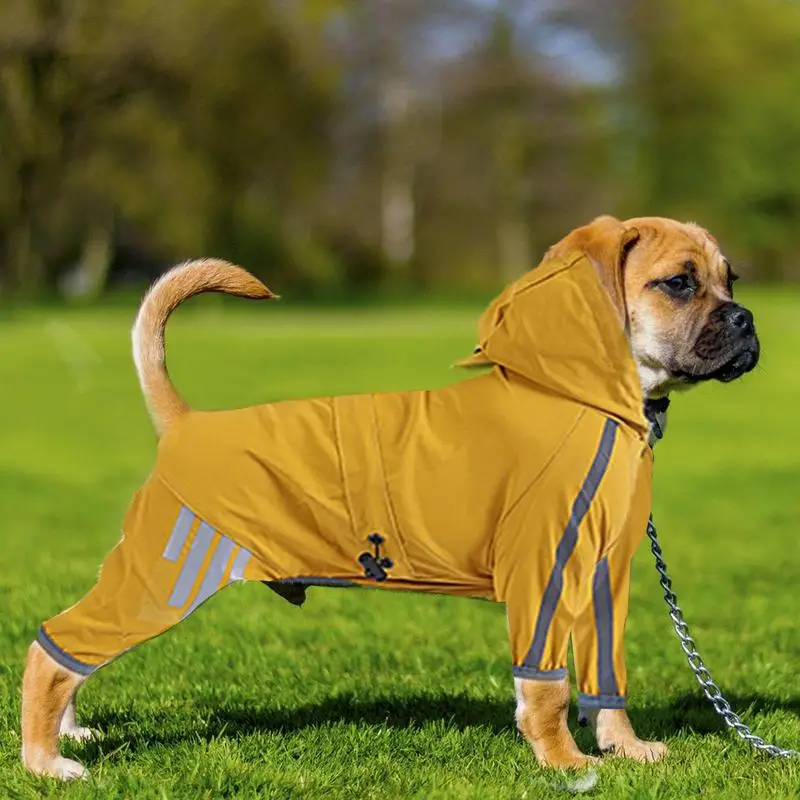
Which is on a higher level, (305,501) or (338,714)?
(305,501)

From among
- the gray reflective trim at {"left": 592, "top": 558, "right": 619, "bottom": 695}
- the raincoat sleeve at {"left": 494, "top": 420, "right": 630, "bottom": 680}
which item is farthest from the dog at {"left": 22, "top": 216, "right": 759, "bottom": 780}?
the gray reflective trim at {"left": 592, "top": 558, "right": 619, "bottom": 695}

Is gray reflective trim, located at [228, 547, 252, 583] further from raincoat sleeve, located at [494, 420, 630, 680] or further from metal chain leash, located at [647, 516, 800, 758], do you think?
metal chain leash, located at [647, 516, 800, 758]

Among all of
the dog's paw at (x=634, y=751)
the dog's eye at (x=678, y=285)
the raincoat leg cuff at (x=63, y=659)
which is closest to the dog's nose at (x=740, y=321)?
the dog's eye at (x=678, y=285)

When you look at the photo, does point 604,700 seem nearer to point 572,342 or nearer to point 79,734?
point 572,342

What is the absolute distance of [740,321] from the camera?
4473mm

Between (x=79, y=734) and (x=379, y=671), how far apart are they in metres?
1.73

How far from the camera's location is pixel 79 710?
5.29 metres

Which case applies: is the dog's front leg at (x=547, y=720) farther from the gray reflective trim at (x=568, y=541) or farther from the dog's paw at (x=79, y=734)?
the dog's paw at (x=79, y=734)

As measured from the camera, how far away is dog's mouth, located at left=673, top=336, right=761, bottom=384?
4.48 metres

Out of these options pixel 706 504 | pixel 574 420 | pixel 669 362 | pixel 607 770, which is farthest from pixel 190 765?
pixel 706 504

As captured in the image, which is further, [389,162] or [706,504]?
[389,162]

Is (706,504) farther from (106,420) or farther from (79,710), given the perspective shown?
(106,420)

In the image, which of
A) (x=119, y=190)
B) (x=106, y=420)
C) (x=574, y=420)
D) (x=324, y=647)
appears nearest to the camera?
(x=574, y=420)

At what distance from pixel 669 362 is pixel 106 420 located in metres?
15.4
